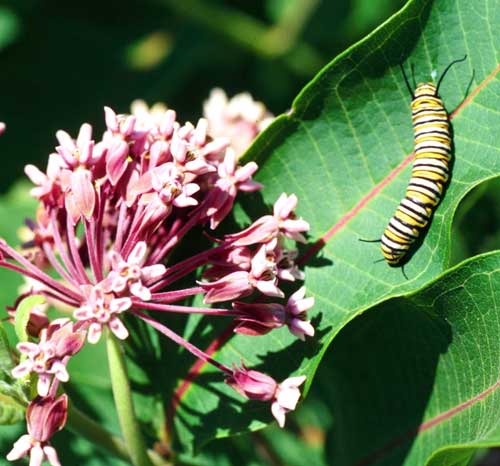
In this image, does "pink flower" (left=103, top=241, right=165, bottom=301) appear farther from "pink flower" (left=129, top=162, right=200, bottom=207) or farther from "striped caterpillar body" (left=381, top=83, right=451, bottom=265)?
"striped caterpillar body" (left=381, top=83, right=451, bottom=265)

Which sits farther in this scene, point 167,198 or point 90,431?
point 90,431

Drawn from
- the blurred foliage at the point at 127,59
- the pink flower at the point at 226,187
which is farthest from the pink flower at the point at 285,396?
the blurred foliage at the point at 127,59

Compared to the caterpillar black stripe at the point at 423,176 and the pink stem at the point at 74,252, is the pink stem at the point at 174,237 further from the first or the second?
the caterpillar black stripe at the point at 423,176

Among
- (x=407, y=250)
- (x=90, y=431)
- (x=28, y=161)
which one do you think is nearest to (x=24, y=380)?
(x=90, y=431)

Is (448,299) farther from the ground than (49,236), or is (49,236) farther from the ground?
(49,236)

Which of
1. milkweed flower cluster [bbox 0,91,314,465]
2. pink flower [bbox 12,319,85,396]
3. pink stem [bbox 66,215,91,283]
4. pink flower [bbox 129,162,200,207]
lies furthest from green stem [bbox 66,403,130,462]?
pink flower [bbox 129,162,200,207]

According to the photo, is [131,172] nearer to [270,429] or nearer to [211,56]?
[270,429]

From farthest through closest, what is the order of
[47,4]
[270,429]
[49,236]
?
1. [47,4]
2. [270,429]
3. [49,236]
